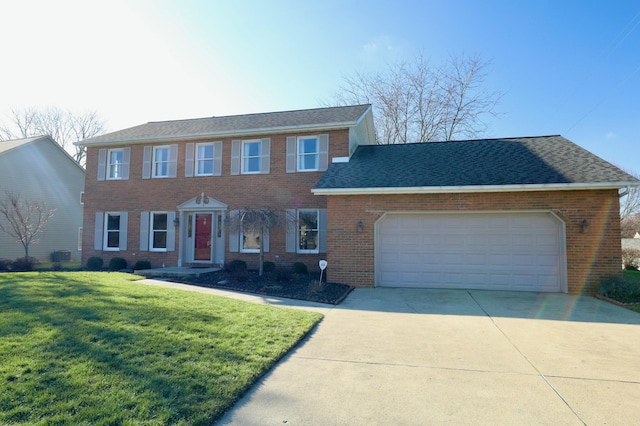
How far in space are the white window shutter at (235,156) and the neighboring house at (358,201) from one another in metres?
0.04

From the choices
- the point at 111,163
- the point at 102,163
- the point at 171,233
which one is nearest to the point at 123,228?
the point at 171,233

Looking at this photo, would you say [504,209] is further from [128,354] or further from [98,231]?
[98,231]

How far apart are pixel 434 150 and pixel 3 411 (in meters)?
12.9

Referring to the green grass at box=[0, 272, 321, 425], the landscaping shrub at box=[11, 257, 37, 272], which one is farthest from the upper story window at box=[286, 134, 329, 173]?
the landscaping shrub at box=[11, 257, 37, 272]

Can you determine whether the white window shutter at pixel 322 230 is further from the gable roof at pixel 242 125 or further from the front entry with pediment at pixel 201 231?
the front entry with pediment at pixel 201 231

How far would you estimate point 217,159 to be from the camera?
47.5 ft

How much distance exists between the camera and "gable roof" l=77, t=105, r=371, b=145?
13445mm

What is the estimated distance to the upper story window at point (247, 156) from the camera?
46.0 ft

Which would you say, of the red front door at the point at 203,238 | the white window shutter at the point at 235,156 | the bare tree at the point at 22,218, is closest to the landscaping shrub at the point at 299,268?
the red front door at the point at 203,238

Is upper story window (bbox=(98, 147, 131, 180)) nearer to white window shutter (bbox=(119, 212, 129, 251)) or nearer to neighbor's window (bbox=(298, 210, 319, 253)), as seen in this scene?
white window shutter (bbox=(119, 212, 129, 251))

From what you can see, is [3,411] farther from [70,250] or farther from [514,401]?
[70,250]

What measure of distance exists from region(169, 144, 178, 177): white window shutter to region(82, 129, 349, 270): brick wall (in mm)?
180

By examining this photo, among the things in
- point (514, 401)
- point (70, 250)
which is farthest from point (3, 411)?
point (70, 250)

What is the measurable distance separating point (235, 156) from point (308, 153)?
309 centimetres
